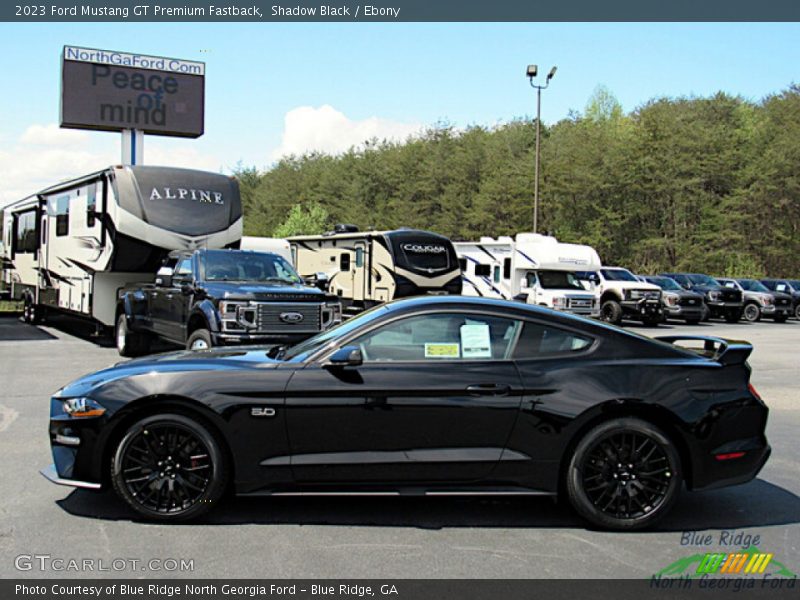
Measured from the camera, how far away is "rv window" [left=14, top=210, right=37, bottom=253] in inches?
817

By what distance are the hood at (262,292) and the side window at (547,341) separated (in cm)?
642

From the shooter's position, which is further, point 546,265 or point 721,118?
point 721,118

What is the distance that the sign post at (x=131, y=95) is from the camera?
2853 cm

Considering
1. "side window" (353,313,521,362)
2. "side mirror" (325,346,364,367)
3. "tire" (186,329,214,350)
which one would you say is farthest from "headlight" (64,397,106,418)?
"tire" (186,329,214,350)

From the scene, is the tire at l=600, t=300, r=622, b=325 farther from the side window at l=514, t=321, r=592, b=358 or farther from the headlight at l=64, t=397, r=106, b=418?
the headlight at l=64, t=397, r=106, b=418

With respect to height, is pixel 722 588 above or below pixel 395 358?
below

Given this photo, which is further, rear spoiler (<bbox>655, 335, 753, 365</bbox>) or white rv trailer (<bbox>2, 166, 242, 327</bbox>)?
white rv trailer (<bbox>2, 166, 242, 327</bbox>)

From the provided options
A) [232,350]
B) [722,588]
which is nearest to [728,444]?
[722,588]

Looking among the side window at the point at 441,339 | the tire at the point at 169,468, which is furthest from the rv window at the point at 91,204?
the side window at the point at 441,339

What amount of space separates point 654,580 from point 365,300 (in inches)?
789

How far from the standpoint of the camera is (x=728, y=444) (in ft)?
16.7

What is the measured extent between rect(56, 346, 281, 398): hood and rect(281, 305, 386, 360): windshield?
171 mm

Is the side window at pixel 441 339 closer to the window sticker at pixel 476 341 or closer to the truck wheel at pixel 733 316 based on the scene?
the window sticker at pixel 476 341

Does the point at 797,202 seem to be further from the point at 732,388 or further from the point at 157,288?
the point at 732,388
